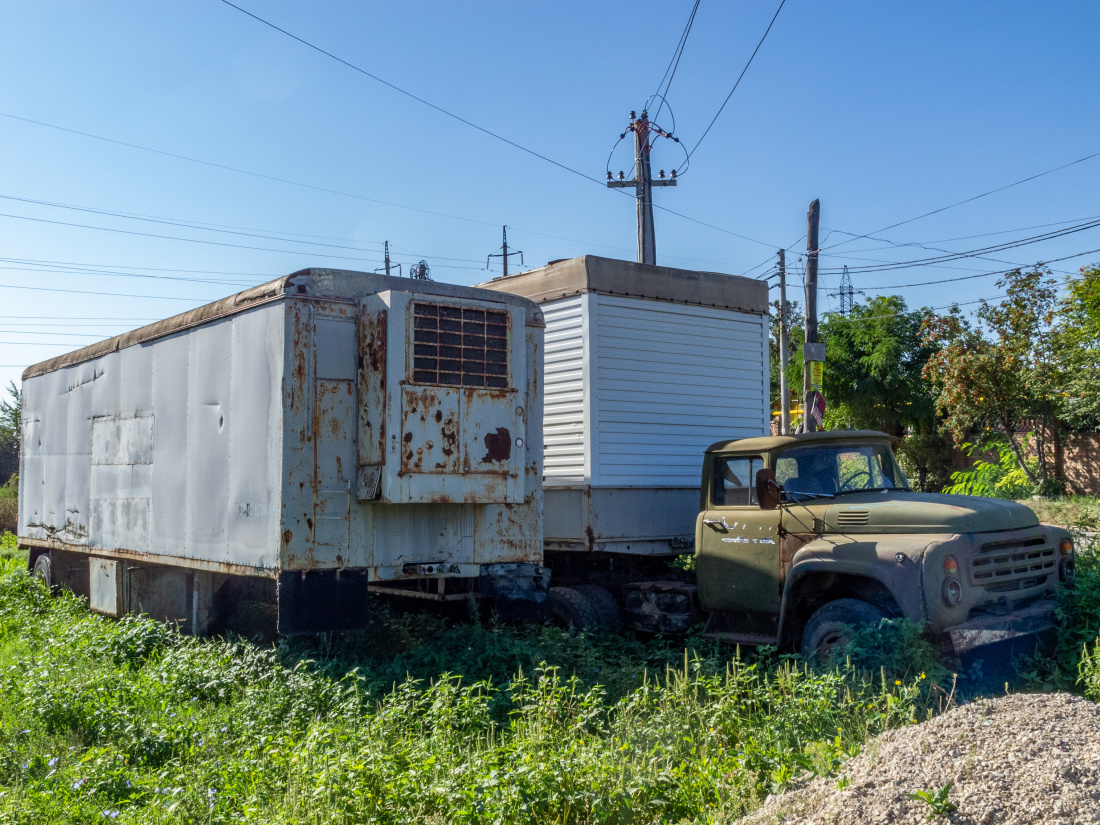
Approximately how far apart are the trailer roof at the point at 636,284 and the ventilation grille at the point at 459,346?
62.0 inches

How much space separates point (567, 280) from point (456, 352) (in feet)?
7.08

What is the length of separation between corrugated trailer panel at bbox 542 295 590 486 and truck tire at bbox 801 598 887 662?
9.33 ft

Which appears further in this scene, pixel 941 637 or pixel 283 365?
pixel 283 365

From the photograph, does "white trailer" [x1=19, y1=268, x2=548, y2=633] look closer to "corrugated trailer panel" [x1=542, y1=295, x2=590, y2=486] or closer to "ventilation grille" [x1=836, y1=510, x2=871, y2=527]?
"corrugated trailer panel" [x1=542, y1=295, x2=590, y2=486]

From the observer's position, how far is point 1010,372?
20781 mm

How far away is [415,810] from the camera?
172 inches

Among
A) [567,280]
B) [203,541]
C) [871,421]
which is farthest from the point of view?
[871,421]

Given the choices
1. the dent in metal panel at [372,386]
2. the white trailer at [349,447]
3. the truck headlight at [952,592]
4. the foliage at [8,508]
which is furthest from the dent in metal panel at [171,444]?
the foliage at [8,508]

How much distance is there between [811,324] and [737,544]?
33.4 feet

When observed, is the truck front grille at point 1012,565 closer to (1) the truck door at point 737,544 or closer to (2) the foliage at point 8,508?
(1) the truck door at point 737,544

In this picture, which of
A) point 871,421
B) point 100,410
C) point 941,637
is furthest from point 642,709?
point 871,421

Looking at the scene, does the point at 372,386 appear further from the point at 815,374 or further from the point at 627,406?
the point at 815,374

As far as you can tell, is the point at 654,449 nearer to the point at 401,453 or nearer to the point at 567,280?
the point at 567,280

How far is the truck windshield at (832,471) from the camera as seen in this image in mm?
7469
